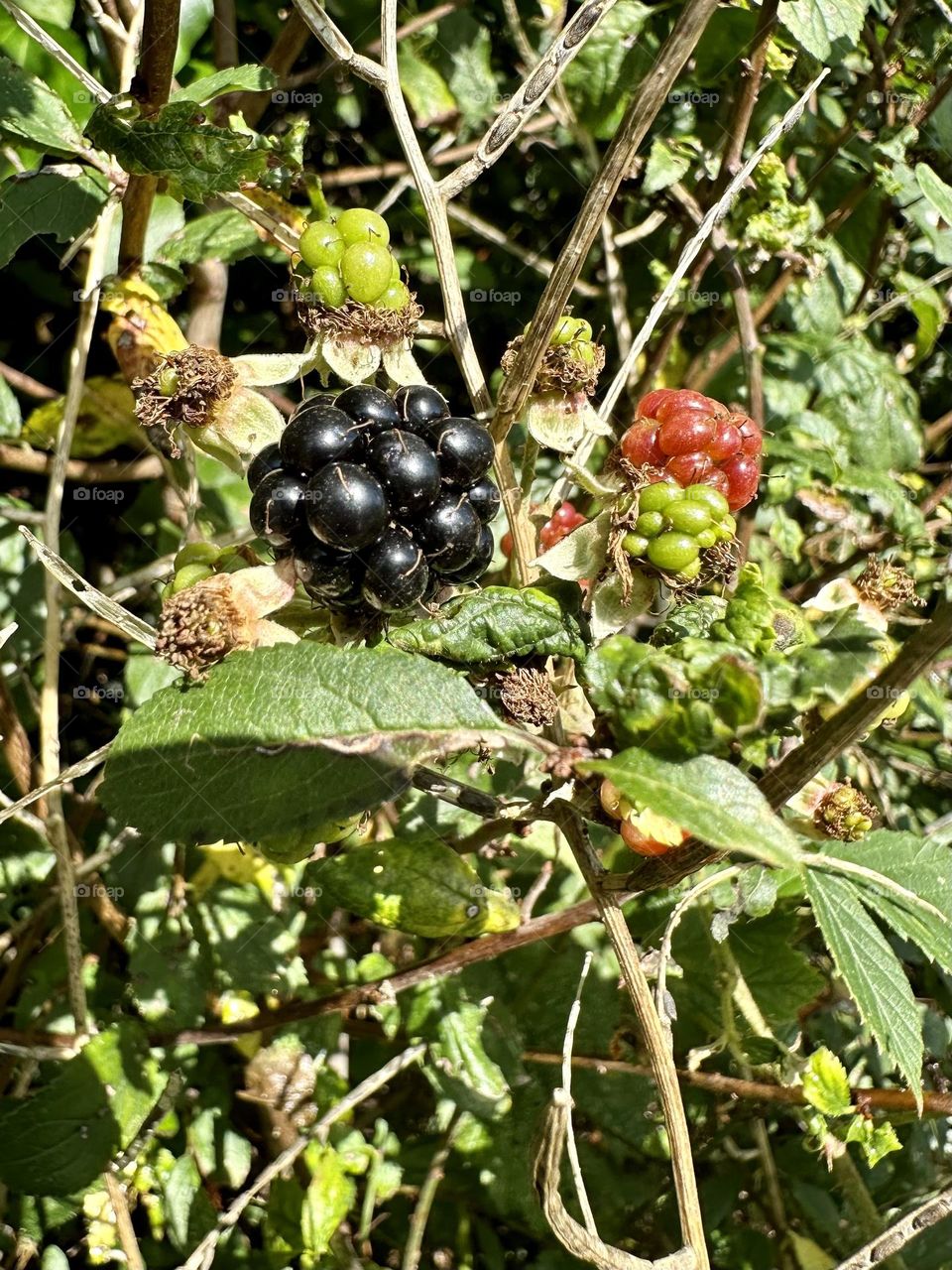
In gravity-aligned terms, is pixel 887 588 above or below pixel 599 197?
below

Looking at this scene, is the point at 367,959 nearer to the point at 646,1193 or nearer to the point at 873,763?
the point at 646,1193

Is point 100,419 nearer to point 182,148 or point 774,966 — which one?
point 182,148

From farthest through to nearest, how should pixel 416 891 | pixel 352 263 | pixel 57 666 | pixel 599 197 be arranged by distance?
pixel 57 666
pixel 416 891
pixel 352 263
pixel 599 197

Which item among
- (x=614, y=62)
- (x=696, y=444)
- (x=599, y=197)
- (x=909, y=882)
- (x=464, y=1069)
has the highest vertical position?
(x=614, y=62)

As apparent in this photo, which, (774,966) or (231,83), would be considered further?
(774,966)

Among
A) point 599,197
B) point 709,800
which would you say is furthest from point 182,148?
point 709,800

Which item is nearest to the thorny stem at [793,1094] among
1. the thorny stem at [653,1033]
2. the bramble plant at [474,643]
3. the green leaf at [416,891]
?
the bramble plant at [474,643]

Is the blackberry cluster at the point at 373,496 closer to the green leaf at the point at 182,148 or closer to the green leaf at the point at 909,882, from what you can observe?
the green leaf at the point at 182,148

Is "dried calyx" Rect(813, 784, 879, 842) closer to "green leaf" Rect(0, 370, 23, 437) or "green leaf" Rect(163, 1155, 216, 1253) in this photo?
"green leaf" Rect(163, 1155, 216, 1253)
